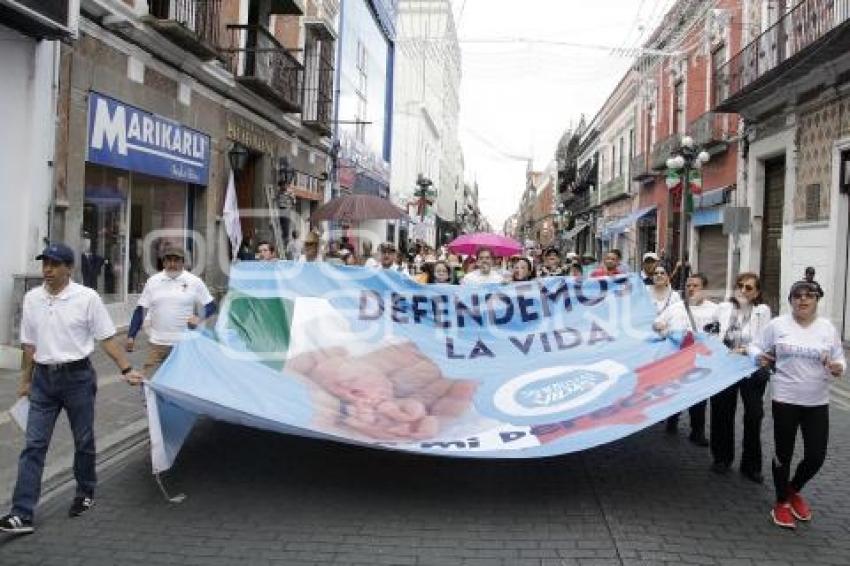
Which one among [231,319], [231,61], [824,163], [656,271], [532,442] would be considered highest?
[231,61]

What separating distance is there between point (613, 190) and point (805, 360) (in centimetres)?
3793

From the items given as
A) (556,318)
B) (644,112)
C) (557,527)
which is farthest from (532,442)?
(644,112)

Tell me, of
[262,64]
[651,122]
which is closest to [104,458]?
[262,64]

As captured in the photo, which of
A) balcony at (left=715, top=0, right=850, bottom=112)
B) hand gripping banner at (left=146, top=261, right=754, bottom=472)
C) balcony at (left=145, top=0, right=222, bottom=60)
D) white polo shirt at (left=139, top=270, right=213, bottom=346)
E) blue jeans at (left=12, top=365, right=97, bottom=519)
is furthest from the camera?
balcony at (left=715, top=0, right=850, bottom=112)

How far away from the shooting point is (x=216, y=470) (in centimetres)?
632

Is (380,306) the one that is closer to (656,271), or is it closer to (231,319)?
(231,319)

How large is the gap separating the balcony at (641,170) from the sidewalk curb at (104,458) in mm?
28320

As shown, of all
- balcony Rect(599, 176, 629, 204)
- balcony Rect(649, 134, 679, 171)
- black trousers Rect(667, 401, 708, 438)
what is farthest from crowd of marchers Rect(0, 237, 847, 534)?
balcony Rect(599, 176, 629, 204)

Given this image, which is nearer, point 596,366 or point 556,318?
point 596,366

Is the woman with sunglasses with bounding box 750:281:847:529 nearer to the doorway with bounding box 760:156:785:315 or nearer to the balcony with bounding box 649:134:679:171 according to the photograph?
the doorway with bounding box 760:156:785:315

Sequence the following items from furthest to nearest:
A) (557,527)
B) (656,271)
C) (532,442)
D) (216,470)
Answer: (656,271), (216,470), (532,442), (557,527)

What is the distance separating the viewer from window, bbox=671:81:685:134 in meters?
29.7

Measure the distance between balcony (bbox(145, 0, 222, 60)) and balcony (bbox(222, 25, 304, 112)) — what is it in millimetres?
662

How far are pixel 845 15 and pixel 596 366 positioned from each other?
11.1m
